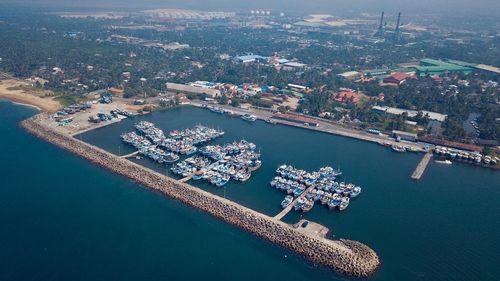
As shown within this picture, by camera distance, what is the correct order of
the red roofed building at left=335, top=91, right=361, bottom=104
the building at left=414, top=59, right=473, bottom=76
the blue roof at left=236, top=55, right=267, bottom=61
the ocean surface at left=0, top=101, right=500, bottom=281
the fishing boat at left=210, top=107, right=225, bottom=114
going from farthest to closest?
the blue roof at left=236, top=55, right=267, bottom=61 < the building at left=414, top=59, right=473, bottom=76 < the red roofed building at left=335, top=91, right=361, bottom=104 < the fishing boat at left=210, top=107, right=225, bottom=114 < the ocean surface at left=0, top=101, right=500, bottom=281

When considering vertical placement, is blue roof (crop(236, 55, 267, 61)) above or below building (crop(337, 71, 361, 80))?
above

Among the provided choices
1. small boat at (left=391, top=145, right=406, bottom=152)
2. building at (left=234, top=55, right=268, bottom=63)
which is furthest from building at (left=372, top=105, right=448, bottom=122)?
building at (left=234, top=55, right=268, bottom=63)

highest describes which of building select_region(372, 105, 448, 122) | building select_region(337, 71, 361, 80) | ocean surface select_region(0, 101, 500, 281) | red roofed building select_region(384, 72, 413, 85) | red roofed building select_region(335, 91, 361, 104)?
red roofed building select_region(384, 72, 413, 85)

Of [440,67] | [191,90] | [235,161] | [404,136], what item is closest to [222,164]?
[235,161]

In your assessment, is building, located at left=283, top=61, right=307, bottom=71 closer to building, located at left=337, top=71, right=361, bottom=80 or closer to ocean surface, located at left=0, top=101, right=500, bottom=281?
building, located at left=337, top=71, right=361, bottom=80

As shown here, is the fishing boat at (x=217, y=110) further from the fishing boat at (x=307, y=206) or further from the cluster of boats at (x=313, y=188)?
the fishing boat at (x=307, y=206)

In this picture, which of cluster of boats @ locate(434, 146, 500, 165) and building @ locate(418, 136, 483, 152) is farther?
building @ locate(418, 136, 483, 152)

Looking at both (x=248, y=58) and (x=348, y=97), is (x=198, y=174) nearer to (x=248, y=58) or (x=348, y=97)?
(x=348, y=97)
